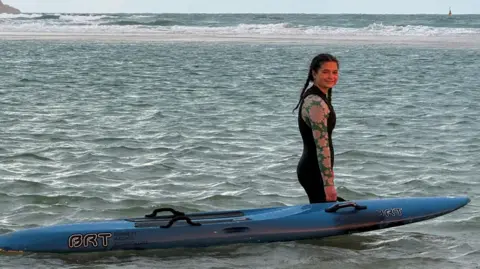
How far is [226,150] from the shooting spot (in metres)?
11.6

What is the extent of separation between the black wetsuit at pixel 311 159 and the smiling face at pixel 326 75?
0.05 metres

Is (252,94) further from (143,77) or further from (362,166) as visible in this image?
(362,166)

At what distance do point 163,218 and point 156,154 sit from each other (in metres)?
4.22

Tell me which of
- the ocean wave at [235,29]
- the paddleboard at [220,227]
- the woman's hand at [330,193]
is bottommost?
the ocean wave at [235,29]

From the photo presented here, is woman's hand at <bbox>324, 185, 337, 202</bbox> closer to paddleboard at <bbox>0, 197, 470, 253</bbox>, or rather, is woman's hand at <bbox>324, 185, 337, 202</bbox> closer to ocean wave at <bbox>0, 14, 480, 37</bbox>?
paddleboard at <bbox>0, 197, 470, 253</bbox>

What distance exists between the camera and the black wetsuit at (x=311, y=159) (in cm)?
673

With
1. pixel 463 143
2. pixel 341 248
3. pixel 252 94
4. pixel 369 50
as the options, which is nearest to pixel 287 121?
pixel 463 143

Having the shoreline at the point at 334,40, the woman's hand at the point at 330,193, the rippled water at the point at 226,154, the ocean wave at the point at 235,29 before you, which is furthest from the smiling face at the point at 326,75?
the ocean wave at the point at 235,29

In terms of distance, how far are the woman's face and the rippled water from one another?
136 cm

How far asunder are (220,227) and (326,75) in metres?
1.44

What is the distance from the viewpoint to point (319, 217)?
7.02 meters

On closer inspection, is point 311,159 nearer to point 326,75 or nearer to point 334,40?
point 326,75

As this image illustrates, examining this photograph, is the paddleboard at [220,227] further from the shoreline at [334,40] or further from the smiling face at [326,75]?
the shoreline at [334,40]

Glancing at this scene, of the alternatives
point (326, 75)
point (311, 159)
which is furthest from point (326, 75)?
point (311, 159)
